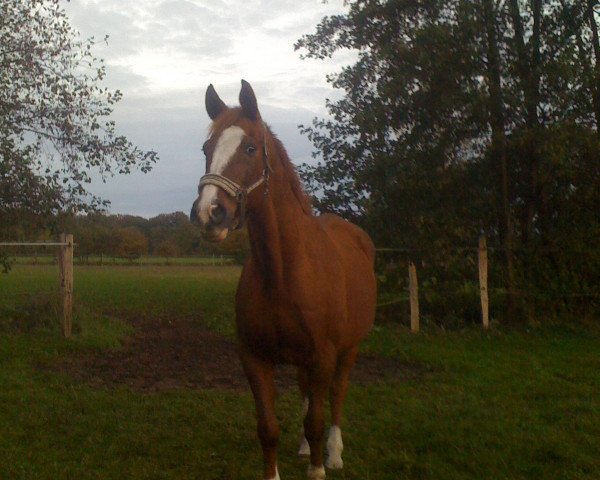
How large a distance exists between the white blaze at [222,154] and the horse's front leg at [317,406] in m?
1.34

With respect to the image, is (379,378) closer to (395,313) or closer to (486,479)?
(486,479)

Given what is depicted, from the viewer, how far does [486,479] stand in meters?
4.15

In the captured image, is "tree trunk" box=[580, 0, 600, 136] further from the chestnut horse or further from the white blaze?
the white blaze

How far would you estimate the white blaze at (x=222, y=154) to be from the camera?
10.2 feet

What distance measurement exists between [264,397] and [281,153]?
1.45 metres

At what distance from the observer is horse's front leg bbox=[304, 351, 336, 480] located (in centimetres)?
394

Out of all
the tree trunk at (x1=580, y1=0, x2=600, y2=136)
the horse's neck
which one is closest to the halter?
the horse's neck

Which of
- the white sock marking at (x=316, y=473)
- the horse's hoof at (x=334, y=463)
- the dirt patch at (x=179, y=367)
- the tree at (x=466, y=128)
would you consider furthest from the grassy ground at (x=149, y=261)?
the white sock marking at (x=316, y=473)

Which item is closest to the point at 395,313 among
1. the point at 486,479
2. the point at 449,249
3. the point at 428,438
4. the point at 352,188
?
the point at 449,249

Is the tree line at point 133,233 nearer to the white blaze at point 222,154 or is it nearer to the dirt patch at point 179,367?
the white blaze at point 222,154

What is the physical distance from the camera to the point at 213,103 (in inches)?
147

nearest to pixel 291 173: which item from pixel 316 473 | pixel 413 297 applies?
pixel 316 473

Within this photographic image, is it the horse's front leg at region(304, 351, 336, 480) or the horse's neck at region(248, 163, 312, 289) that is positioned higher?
the horse's neck at region(248, 163, 312, 289)

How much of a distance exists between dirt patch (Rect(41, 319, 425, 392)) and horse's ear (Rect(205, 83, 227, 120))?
4.11 metres
